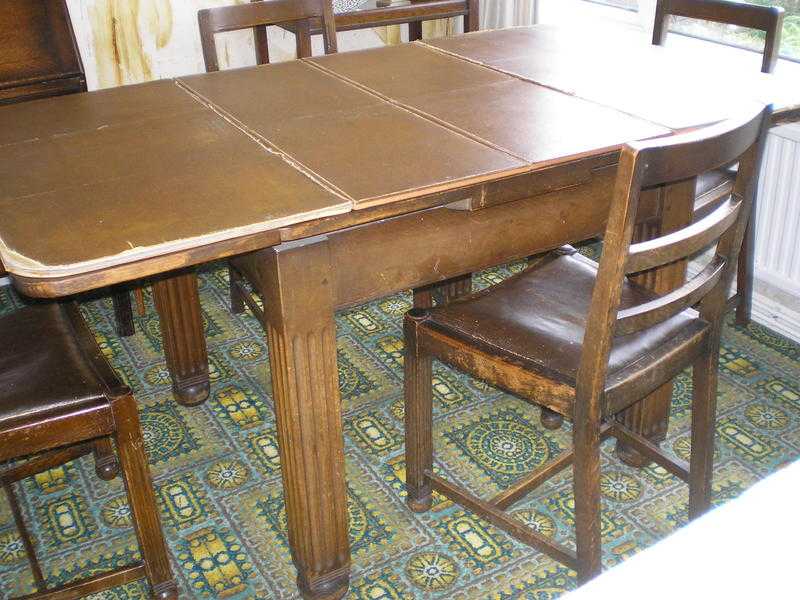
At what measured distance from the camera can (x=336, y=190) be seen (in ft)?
4.59

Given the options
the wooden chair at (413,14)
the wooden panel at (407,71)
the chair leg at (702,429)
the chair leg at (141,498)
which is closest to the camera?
the chair leg at (141,498)

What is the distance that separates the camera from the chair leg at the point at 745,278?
2.45m

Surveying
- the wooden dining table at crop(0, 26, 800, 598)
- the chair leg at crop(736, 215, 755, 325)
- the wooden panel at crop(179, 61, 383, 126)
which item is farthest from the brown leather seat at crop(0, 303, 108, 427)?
the chair leg at crop(736, 215, 755, 325)

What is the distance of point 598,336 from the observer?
1.39 meters

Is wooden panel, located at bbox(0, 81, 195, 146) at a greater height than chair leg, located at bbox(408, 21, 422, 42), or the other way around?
wooden panel, located at bbox(0, 81, 195, 146)

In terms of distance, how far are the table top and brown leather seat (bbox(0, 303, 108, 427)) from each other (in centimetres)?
32

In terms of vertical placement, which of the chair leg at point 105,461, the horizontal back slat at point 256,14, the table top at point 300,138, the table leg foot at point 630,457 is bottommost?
the table leg foot at point 630,457

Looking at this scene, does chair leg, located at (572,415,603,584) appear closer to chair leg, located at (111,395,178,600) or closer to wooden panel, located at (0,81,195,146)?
chair leg, located at (111,395,178,600)

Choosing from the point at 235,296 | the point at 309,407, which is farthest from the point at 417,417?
the point at 235,296

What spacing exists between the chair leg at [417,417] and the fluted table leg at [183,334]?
25.6 inches

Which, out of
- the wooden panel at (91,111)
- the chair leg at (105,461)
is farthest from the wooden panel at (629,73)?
the chair leg at (105,461)

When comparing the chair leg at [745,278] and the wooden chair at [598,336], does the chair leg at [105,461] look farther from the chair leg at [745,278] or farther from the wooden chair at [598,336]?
the chair leg at [745,278]

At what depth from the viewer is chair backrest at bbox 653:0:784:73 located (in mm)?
2236

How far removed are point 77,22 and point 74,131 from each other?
Result: 5.75 ft
